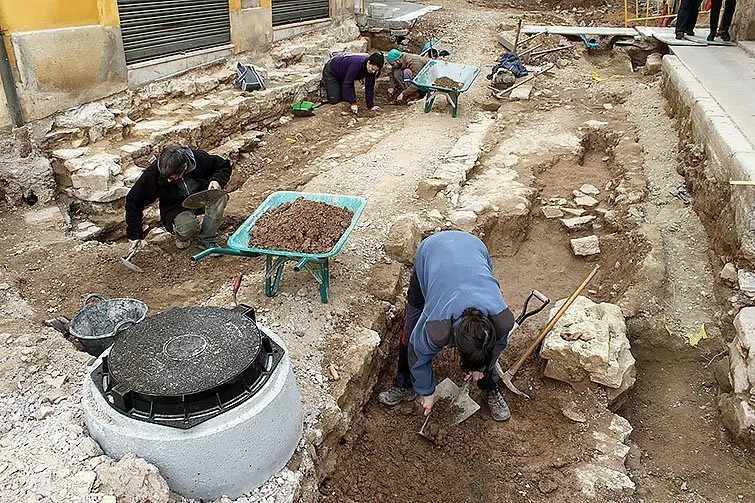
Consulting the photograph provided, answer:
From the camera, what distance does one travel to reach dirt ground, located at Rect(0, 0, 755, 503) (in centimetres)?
353

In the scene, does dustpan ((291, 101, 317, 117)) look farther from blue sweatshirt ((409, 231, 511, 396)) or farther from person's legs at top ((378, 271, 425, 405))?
blue sweatshirt ((409, 231, 511, 396))

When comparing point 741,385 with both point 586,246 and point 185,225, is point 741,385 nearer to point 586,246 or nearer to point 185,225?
point 586,246

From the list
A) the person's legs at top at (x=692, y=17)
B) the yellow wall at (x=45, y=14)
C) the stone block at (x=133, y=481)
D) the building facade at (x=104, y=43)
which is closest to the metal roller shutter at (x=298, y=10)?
the building facade at (x=104, y=43)

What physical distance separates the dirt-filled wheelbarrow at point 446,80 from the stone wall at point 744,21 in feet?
16.0

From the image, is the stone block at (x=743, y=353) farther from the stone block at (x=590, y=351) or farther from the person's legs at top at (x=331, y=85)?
the person's legs at top at (x=331, y=85)

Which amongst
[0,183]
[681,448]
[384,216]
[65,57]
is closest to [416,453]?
[681,448]

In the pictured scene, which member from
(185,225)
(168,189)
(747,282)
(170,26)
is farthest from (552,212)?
(170,26)

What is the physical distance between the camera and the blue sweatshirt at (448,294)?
2.92m

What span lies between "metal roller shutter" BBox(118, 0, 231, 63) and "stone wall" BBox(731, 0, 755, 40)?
28.7ft

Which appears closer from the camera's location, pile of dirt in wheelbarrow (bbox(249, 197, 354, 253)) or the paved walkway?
pile of dirt in wheelbarrow (bbox(249, 197, 354, 253))

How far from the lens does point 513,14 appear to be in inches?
623

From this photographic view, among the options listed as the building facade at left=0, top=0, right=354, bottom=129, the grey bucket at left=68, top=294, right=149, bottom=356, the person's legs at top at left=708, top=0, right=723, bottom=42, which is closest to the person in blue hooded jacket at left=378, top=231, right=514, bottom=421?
the grey bucket at left=68, top=294, right=149, bottom=356

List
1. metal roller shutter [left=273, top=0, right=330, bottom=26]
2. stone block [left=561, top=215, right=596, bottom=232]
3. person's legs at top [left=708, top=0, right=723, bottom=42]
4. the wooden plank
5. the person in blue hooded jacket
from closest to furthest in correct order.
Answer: the person in blue hooded jacket < stone block [left=561, top=215, right=596, bottom=232] < person's legs at top [left=708, top=0, right=723, bottom=42] < metal roller shutter [left=273, top=0, right=330, bottom=26] < the wooden plank

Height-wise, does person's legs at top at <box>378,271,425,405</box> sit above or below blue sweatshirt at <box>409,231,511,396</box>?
below
